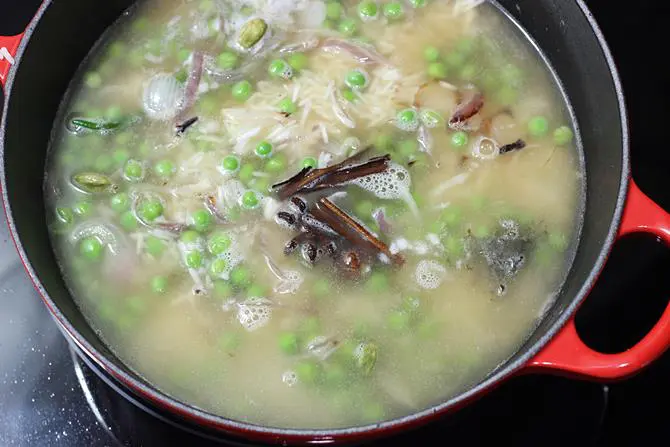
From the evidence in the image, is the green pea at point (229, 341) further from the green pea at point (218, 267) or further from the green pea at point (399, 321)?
the green pea at point (399, 321)

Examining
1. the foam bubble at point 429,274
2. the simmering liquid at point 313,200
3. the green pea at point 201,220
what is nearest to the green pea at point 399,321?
the simmering liquid at point 313,200

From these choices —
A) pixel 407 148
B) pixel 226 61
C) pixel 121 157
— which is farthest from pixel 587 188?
pixel 121 157

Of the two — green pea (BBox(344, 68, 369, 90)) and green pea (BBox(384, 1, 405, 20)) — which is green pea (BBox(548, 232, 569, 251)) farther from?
green pea (BBox(384, 1, 405, 20))

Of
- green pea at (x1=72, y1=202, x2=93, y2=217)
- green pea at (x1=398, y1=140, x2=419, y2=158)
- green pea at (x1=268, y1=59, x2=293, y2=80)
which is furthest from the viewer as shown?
green pea at (x1=268, y1=59, x2=293, y2=80)

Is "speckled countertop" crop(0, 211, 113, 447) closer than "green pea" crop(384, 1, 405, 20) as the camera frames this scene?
Yes

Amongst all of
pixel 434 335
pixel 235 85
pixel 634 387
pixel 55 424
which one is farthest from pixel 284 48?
pixel 634 387

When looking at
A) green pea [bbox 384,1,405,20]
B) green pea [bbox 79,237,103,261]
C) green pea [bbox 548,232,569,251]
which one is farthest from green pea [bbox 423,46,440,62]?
green pea [bbox 79,237,103,261]

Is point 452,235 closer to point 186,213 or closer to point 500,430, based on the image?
point 500,430
